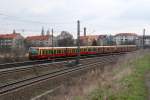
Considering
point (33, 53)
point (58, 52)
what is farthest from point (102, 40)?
point (33, 53)

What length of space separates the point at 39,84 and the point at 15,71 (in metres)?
7.44

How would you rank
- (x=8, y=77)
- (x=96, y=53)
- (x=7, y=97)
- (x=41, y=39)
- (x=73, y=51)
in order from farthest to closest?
1. (x=41, y=39)
2. (x=96, y=53)
3. (x=73, y=51)
4. (x=8, y=77)
5. (x=7, y=97)

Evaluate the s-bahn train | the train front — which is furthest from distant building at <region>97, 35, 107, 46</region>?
the train front

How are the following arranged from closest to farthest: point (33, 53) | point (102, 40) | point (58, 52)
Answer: point (33, 53), point (58, 52), point (102, 40)

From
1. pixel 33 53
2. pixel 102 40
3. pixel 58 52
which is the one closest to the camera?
pixel 33 53

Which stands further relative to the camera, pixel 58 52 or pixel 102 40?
pixel 102 40

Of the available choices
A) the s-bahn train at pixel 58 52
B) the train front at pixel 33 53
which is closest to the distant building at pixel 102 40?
the s-bahn train at pixel 58 52

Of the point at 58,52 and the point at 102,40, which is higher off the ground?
the point at 102,40

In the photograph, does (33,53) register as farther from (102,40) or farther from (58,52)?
(102,40)

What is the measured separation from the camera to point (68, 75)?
28.0 meters

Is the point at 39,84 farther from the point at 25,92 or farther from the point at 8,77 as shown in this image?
the point at 8,77

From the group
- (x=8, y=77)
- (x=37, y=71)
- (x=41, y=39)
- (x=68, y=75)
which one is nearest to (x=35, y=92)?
(x=8, y=77)

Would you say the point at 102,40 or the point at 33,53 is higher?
the point at 102,40

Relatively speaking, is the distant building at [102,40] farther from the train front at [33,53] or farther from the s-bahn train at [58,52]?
the train front at [33,53]
